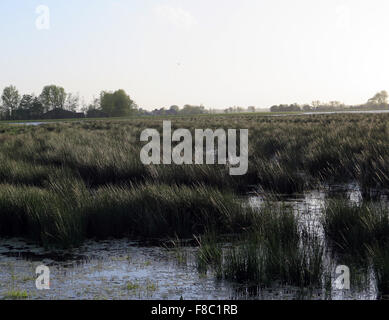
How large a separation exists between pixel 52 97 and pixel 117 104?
49.8ft

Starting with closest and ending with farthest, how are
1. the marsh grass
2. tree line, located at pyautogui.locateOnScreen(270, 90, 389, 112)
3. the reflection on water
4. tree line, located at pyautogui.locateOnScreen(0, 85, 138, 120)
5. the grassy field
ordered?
1. the reflection on water
2. the grassy field
3. the marsh grass
4. tree line, located at pyautogui.locateOnScreen(0, 85, 138, 120)
5. tree line, located at pyautogui.locateOnScreen(270, 90, 389, 112)

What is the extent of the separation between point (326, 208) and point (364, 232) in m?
0.84

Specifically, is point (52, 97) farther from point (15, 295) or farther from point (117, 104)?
point (15, 295)

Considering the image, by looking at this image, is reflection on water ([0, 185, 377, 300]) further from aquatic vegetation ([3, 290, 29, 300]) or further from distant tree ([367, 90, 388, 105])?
distant tree ([367, 90, 388, 105])

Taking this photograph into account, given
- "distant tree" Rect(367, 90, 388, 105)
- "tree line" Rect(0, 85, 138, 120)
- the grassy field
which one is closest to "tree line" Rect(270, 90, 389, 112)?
"distant tree" Rect(367, 90, 388, 105)

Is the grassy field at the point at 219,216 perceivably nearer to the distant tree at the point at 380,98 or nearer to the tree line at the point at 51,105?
the tree line at the point at 51,105

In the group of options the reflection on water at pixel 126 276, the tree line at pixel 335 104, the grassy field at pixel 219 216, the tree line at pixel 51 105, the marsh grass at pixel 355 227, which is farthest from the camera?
the tree line at pixel 335 104

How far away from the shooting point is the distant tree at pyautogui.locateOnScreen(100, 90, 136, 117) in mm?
115250

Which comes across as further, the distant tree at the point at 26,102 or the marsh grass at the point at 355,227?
the distant tree at the point at 26,102

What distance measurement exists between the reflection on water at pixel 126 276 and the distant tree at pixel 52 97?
11067cm

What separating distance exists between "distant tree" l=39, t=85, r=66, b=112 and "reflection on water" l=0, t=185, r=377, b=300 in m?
111

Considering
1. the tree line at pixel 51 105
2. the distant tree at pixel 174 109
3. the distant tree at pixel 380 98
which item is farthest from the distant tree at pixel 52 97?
the distant tree at pixel 380 98

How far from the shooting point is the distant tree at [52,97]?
113 m
